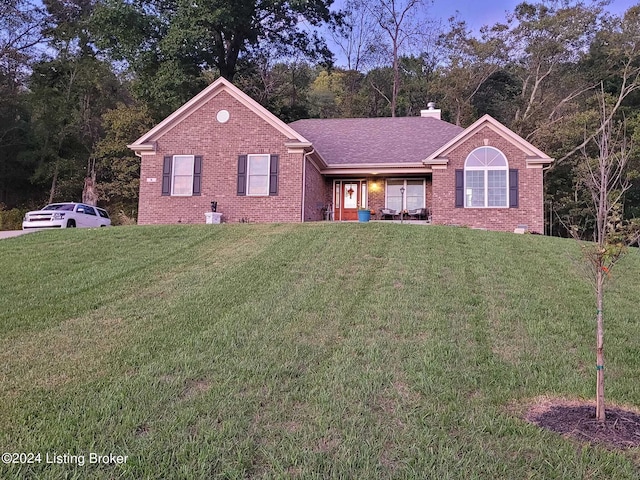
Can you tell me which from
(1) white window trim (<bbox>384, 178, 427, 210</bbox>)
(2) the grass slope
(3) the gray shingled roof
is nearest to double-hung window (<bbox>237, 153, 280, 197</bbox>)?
(3) the gray shingled roof

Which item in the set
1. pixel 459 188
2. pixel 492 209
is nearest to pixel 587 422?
pixel 492 209

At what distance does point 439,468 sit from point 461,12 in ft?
108

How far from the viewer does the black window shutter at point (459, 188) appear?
16.0 meters

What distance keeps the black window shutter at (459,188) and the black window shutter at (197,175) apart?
861 centimetres

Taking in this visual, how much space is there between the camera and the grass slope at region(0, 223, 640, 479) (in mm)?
2945

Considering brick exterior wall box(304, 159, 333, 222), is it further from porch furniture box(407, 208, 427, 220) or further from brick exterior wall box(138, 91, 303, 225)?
porch furniture box(407, 208, 427, 220)

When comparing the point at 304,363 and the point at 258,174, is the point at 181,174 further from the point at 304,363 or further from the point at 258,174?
the point at 304,363

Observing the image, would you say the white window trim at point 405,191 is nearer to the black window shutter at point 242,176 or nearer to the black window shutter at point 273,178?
the black window shutter at point 273,178

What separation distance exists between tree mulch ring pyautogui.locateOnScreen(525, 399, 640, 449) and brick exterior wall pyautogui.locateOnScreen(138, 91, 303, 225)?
12013mm

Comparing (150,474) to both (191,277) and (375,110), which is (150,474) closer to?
(191,277)

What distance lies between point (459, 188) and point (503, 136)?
219 cm

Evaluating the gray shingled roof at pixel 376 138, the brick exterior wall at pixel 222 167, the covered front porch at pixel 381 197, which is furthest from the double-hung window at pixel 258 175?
the covered front porch at pixel 381 197

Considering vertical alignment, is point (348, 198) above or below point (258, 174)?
below

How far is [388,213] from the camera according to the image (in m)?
17.4
